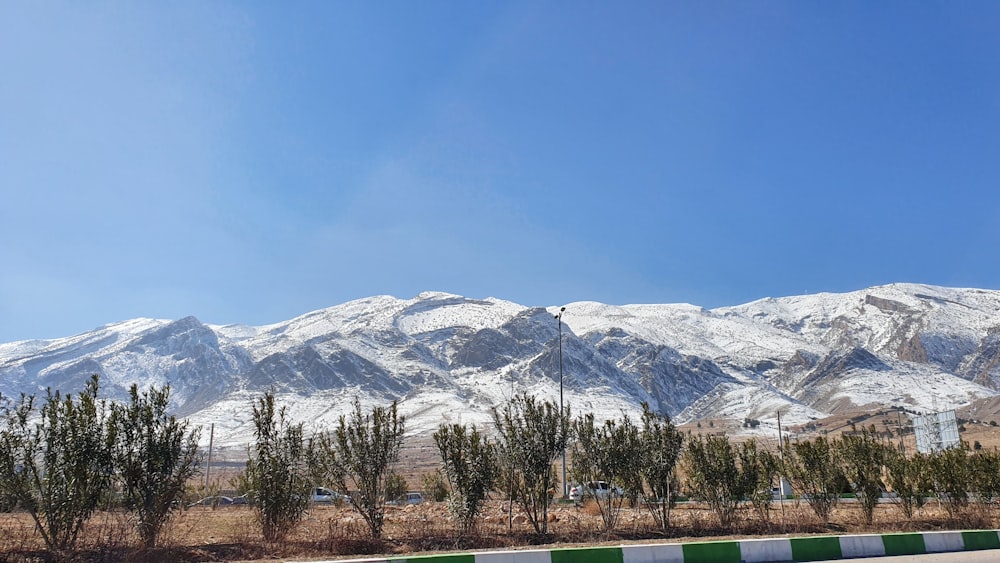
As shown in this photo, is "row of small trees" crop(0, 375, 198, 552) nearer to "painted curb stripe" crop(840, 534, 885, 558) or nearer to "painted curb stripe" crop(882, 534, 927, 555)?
"painted curb stripe" crop(840, 534, 885, 558)

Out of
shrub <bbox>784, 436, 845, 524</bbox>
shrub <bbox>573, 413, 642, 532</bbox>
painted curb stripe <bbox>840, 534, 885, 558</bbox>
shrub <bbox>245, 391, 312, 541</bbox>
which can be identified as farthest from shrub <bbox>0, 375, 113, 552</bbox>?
shrub <bbox>784, 436, 845, 524</bbox>

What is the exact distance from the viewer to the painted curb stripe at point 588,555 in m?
12.0

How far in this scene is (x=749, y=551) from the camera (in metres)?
13.5

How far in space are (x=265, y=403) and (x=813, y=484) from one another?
1800cm

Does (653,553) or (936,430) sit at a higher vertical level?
(936,430)

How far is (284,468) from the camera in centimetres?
1655

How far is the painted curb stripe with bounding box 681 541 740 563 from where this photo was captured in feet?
43.0

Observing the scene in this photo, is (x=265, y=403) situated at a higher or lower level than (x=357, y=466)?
higher

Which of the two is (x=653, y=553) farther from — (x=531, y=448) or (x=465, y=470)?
(x=465, y=470)

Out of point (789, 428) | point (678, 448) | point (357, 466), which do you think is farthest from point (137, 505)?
point (789, 428)

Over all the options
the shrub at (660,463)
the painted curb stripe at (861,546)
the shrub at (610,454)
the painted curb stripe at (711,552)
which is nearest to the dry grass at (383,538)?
the shrub at (660,463)

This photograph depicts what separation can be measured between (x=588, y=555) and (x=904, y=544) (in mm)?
8474

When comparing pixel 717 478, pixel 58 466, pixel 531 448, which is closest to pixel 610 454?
pixel 531 448

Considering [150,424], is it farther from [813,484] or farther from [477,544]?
[813,484]
